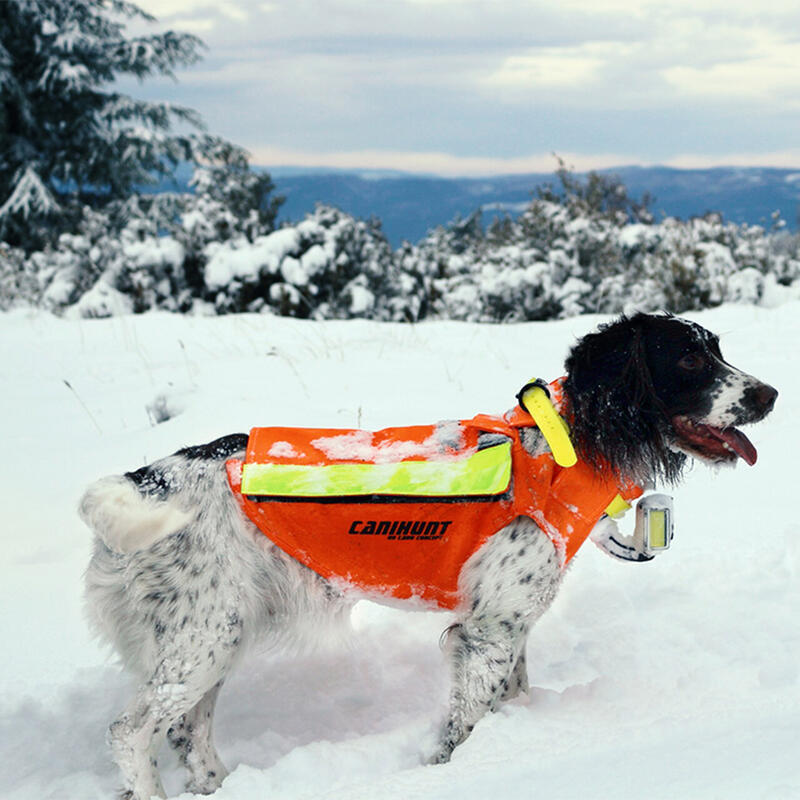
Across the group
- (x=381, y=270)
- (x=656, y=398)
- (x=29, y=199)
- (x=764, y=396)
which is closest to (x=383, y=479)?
(x=656, y=398)

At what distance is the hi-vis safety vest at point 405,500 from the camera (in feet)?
8.51

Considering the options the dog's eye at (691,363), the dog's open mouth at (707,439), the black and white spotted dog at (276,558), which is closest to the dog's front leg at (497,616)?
the black and white spotted dog at (276,558)

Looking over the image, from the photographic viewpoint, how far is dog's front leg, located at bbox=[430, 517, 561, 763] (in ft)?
8.50

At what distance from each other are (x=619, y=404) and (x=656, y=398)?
12 centimetres

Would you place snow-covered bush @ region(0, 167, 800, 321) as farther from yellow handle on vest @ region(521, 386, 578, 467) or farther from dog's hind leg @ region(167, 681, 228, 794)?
dog's hind leg @ region(167, 681, 228, 794)

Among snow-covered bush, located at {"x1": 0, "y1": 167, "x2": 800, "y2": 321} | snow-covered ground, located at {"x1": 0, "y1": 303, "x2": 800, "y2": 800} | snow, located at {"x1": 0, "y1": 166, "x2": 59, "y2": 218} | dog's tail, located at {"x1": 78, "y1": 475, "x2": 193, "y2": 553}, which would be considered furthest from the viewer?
snow, located at {"x1": 0, "y1": 166, "x2": 59, "y2": 218}

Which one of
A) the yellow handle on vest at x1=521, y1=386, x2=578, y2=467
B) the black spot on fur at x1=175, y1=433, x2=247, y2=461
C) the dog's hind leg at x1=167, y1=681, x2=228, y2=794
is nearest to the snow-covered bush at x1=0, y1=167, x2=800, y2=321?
the yellow handle on vest at x1=521, y1=386, x2=578, y2=467

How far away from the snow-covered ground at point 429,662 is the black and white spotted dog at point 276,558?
22 cm

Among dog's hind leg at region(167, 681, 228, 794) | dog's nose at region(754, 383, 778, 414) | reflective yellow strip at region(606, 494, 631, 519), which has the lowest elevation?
dog's hind leg at region(167, 681, 228, 794)

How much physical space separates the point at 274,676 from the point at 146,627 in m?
0.90

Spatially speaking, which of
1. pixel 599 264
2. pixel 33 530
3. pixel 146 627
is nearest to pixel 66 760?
pixel 146 627

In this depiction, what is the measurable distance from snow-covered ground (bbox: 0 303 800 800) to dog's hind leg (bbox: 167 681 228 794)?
7 centimetres

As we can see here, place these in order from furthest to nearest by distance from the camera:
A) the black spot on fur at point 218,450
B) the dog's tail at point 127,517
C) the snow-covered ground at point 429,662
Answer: the black spot on fur at point 218,450, the dog's tail at point 127,517, the snow-covered ground at point 429,662

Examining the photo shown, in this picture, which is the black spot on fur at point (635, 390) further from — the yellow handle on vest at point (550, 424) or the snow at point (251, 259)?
the snow at point (251, 259)
